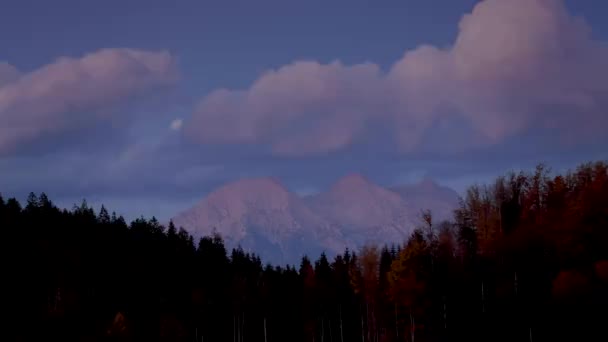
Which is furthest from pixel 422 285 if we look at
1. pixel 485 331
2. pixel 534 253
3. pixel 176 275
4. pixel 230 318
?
pixel 176 275

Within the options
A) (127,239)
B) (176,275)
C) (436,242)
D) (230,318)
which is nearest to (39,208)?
(127,239)

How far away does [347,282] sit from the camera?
118 metres

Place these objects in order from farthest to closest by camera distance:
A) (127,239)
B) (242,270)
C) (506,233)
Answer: (242,270)
(127,239)
(506,233)

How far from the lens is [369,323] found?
349 ft

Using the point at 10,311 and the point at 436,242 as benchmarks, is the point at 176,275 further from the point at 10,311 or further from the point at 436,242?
the point at 436,242

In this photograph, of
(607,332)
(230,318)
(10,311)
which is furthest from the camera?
(230,318)

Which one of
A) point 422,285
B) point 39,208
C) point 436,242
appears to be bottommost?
point 422,285

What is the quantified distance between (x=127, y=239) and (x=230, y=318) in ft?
84.1

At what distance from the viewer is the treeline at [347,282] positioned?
78.4 m

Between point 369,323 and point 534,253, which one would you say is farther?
point 369,323

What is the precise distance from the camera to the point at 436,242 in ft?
312

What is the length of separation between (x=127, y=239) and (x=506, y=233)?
68.0m

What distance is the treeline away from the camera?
7838cm

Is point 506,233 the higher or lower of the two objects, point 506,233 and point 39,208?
the lower
